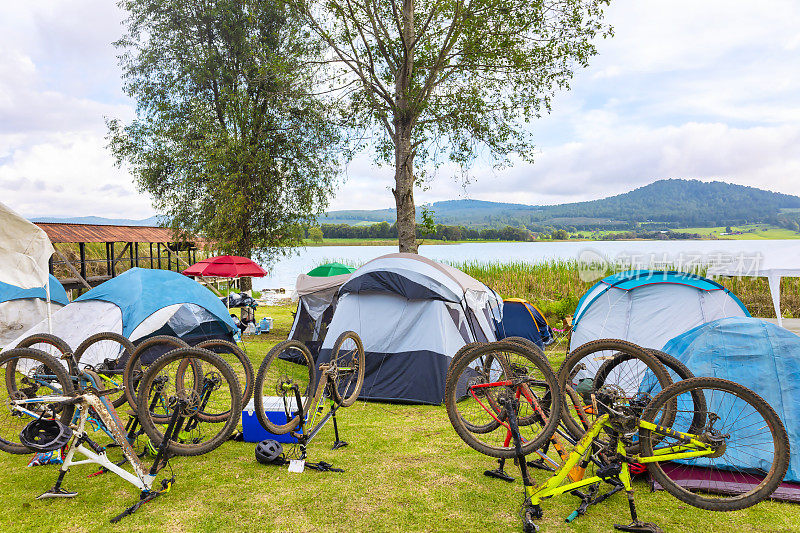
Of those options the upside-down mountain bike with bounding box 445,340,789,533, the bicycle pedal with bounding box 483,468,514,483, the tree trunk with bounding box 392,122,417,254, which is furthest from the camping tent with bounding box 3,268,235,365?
the upside-down mountain bike with bounding box 445,340,789,533

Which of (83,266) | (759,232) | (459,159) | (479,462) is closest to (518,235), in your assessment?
(759,232)

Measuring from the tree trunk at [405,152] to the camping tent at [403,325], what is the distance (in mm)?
4350

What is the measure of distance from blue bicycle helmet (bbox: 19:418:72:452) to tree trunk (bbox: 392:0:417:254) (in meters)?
9.27

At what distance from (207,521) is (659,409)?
136 inches

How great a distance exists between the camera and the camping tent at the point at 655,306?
7730 mm

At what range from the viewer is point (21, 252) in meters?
6.86

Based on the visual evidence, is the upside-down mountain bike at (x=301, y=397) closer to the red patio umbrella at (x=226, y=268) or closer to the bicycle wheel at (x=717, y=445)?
the bicycle wheel at (x=717, y=445)

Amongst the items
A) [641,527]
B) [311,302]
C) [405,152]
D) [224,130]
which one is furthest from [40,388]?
[224,130]

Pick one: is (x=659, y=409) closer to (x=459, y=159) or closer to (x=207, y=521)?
(x=207, y=521)

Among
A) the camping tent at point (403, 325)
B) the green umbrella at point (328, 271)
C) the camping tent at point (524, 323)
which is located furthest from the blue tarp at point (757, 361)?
the green umbrella at point (328, 271)

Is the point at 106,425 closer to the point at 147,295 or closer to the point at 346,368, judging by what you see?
the point at 346,368

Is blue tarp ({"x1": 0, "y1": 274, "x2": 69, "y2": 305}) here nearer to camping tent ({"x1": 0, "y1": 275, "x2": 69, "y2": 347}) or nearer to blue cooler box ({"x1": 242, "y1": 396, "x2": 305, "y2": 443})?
camping tent ({"x1": 0, "y1": 275, "x2": 69, "y2": 347})

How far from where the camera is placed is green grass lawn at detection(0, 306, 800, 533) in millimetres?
3812

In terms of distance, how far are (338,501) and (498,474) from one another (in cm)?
153
